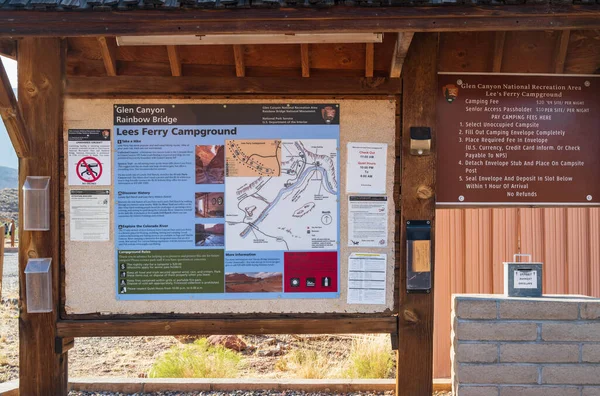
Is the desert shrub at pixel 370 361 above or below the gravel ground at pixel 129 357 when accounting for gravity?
above

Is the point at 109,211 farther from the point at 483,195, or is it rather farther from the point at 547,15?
the point at 547,15

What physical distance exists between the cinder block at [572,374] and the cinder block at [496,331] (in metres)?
0.29

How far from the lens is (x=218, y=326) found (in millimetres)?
4164

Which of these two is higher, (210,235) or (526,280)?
(210,235)

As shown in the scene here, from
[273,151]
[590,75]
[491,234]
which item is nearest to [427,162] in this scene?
[273,151]

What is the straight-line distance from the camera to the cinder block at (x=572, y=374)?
13.0 feet

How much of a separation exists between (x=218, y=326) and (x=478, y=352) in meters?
2.04

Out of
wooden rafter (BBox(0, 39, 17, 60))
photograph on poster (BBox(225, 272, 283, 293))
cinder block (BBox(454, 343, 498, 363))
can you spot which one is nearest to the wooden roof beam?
wooden rafter (BBox(0, 39, 17, 60))

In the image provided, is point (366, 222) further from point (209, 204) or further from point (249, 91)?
point (249, 91)

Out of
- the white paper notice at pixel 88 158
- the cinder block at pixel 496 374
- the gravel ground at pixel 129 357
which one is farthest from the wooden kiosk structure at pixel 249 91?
the gravel ground at pixel 129 357

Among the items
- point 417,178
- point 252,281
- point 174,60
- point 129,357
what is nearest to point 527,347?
point 417,178

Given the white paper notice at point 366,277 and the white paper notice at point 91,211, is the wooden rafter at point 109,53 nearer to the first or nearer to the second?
the white paper notice at point 91,211

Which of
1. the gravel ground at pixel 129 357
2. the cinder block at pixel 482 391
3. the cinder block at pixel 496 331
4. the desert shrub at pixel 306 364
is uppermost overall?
the cinder block at pixel 496 331

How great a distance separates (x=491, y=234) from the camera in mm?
6172
